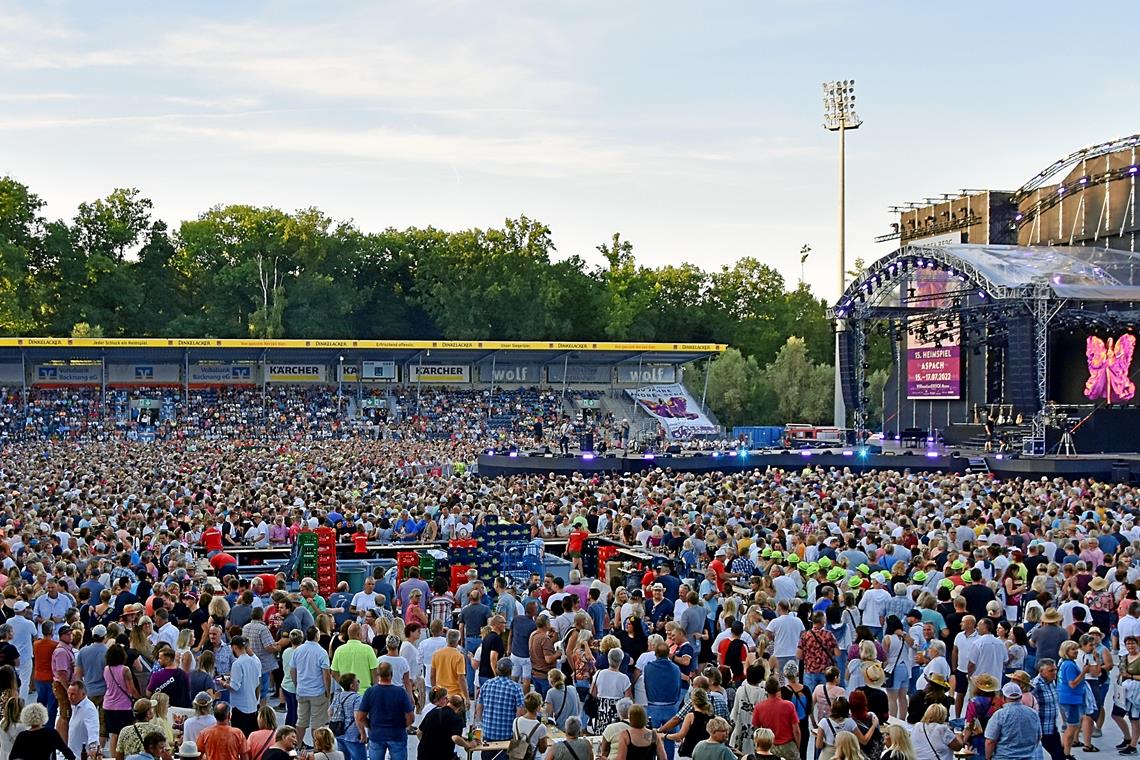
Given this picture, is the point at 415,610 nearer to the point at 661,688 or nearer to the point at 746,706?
the point at 661,688

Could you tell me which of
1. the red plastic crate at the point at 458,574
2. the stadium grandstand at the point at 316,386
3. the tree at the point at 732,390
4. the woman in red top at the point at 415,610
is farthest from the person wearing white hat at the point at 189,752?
the tree at the point at 732,390

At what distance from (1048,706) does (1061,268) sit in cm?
3017

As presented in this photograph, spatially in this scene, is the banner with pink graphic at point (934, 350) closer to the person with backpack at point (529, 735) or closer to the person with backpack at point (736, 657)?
the person with backpack at point (736, 657)

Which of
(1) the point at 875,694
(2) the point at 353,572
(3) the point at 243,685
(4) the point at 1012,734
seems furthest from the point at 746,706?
(2) the point at 353,572

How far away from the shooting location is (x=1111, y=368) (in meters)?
36.2

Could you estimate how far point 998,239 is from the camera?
45469mm

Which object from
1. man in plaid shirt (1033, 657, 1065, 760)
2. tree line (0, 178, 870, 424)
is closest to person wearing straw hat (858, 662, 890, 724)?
man in plaid shirt (1033, 657, 1065, 760)

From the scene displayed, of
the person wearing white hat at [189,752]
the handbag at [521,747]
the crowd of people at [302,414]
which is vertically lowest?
the handbag at [521,747]

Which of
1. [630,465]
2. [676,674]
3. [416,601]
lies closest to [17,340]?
[630,465]

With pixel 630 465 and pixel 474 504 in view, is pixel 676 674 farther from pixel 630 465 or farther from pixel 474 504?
pixel 630 465

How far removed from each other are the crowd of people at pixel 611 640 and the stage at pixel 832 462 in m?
13.2

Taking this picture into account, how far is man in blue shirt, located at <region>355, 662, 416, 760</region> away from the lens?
27.9 feet

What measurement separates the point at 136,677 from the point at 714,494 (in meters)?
13.5

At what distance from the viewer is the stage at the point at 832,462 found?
104ft
